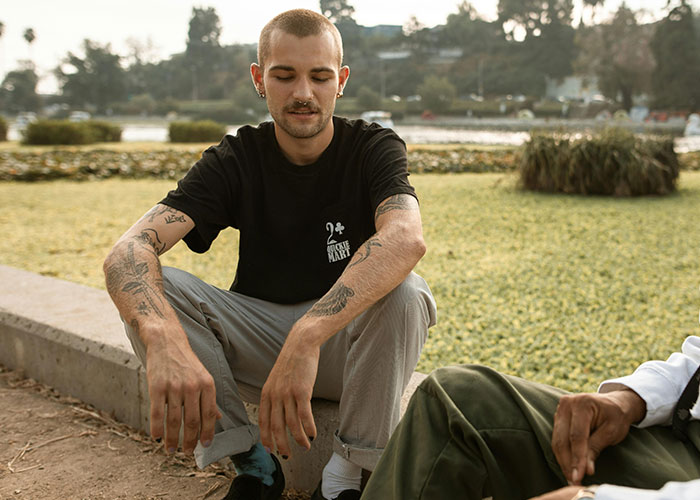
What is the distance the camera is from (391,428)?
1458 mm

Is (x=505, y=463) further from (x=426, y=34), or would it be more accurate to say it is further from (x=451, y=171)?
(x=426, y=34)

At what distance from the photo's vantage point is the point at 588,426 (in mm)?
1031

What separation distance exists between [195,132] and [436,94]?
32.1 metres

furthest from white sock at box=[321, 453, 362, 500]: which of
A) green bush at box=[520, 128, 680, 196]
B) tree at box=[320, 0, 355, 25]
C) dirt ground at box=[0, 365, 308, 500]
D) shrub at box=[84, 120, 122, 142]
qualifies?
Answer: tree at box=[320, 0, 355, 25]

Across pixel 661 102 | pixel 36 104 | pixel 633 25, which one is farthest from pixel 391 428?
pixel 36 104

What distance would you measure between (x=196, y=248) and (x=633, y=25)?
4904cm

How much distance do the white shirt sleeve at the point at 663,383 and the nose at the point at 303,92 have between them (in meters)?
1.07

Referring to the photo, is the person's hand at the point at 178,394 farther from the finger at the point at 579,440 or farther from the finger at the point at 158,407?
the finger at the point at 579,440

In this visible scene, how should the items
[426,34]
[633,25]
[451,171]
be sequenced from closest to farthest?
[451,171] → [633,25] → [426,34]

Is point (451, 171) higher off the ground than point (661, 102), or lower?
lower

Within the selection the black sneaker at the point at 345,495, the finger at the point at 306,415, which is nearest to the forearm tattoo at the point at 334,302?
the finger at the point at 306,415

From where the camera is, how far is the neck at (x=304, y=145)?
1848 millimetres

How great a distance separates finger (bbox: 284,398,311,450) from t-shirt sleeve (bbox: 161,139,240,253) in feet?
2.14

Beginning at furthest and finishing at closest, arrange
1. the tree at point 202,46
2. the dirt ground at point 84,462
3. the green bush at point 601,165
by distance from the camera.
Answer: the tree at point 202,46, the green bush at point 601,165, the dirt ground at point 84,462
